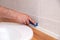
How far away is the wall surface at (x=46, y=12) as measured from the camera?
3.15ft

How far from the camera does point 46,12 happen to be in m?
1.04

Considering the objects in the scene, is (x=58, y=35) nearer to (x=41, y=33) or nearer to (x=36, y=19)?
(x=41, y=33)

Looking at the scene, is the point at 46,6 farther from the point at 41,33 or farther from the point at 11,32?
the point at 11,32

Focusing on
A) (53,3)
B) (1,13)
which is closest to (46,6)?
(53,3)

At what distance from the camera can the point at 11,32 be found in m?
0.82

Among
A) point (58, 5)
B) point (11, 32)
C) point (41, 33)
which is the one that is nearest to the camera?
point (11, 32)

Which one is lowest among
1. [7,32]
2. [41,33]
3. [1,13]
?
[41,33]

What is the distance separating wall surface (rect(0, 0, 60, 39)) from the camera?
3.15 ft

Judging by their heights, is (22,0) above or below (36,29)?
above

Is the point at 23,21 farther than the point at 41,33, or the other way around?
the point at 41,33

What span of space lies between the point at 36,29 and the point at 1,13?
0.39m

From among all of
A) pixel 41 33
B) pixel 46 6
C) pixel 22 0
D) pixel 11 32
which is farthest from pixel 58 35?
pixel 22 0

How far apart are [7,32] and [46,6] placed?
0.41 metres

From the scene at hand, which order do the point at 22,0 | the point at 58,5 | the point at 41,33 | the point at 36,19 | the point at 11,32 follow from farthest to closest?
the point at 22,0 → the point at 36,19 → the point at 41,33 → the point at 58,5 → the point at 11,32
